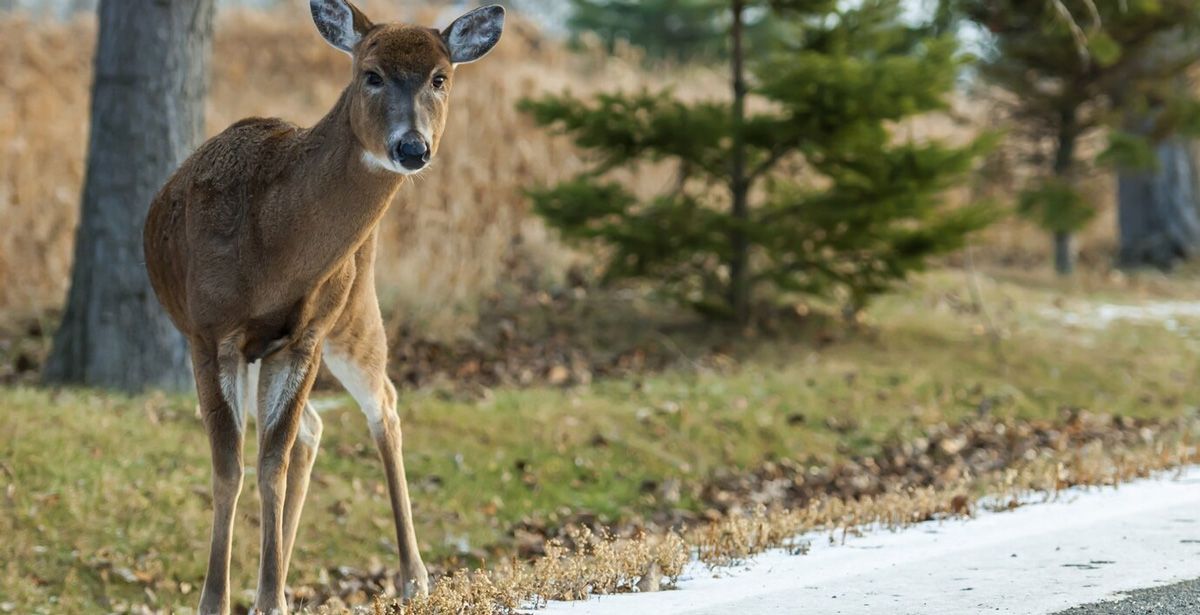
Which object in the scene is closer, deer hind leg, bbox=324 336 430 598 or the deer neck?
the deer neck

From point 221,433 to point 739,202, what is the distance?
820 centimetres

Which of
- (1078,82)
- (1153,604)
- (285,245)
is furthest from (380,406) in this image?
(1078,82)

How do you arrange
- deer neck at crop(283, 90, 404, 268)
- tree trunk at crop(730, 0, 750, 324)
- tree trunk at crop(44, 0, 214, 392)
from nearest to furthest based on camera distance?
deer neck at crop(283, 90, 404, 268)
tree trunk at crop(44, 0, 214, 392)
tree trunk at crop(730, 0, 750, 324)

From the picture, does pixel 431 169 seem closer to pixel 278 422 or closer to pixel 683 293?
pixel 683 293

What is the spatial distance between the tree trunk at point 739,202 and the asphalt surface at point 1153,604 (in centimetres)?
756

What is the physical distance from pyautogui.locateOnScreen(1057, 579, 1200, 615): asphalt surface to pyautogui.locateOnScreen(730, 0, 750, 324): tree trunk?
7.56 meters

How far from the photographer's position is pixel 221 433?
570 centimetres

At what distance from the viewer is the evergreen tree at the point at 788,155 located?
12367mm

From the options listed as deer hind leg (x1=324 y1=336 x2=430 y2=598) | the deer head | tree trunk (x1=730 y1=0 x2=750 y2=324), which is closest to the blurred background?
tree trunk (x1=730 y1=0 x2=750 y2=324)

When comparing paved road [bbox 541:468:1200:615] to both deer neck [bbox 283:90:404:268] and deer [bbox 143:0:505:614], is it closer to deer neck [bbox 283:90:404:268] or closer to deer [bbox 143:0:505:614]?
deer [bbox 143:0:505:614]

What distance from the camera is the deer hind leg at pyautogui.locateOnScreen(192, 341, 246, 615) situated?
567 cm

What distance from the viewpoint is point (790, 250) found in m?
13.0

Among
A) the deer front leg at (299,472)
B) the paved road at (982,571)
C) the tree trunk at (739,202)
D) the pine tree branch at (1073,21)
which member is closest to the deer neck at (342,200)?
the deer front leg at (299,472)

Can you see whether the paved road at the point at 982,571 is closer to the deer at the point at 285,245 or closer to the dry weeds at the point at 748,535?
the dry weeds at the point at 748,535
